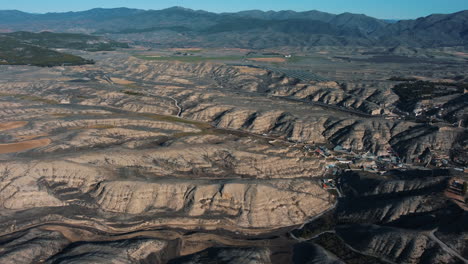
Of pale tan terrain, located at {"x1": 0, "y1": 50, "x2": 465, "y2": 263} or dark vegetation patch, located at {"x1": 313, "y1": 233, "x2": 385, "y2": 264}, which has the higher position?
pale tan terrain, located at {"x1": 0, "y1": 50, "x2": 465, "y2": 263}

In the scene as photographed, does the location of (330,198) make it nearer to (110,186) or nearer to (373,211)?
(373,211)

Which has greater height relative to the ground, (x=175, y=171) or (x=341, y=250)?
(x=175, y=171)

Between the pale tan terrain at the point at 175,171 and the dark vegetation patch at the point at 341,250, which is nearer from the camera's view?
the dark vegetation patch at the point at 341,250

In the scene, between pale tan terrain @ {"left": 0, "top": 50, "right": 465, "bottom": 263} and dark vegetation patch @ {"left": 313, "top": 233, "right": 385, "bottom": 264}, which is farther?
pale tan terrain @ {"left": 0, "top": 50, "right": 465, "bottom": 263}

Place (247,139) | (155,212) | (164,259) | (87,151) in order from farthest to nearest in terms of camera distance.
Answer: (247,139)
(87,151)
(155,212)
(164,259)

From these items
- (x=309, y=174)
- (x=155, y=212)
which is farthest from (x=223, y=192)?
(x=309, y=174)

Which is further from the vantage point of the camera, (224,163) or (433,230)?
(224,163)

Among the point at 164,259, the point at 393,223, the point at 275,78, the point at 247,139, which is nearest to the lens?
the point at 164,259

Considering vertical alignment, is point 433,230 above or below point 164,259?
above

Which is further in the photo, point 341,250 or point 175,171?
point 175,171

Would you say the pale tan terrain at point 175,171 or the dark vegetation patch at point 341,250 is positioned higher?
the pale tan terrain at point 175,171
